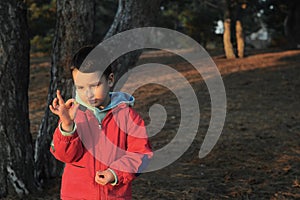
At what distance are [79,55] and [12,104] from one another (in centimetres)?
217

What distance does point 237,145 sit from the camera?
7.30 m

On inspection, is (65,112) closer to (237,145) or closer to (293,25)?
(237,145)

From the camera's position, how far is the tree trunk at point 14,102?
4.66 meters

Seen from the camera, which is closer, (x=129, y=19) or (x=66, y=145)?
(x=66, y=145)

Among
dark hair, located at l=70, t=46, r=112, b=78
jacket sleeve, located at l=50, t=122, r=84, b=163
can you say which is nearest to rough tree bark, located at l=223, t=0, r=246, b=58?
dark hair, located at l=70, t=46, r=112, b=78

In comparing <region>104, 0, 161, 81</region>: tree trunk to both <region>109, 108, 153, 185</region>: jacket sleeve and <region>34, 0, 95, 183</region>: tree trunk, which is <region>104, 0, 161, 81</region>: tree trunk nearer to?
<region>34, 0, 95, 183</region>: tree trunk

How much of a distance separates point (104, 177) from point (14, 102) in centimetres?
245

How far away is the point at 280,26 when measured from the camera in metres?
29.0

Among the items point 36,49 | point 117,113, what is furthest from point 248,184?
point 36,49

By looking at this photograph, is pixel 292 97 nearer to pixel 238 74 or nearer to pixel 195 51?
pixel 238 74

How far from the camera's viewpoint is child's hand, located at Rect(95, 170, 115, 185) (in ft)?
8.54

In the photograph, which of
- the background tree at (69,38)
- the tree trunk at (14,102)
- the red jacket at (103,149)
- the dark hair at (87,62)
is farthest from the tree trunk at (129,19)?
the red jacket at (103,149)

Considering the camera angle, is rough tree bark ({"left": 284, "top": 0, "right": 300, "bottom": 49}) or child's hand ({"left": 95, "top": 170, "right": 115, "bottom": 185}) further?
rough tree bark ({"left": 284, "top": 0, "right": 300, "bottom": 49})

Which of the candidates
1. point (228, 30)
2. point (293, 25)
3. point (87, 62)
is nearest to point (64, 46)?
point (87, 62)
